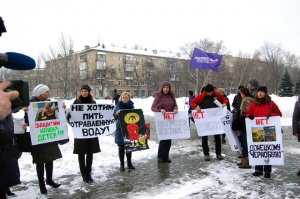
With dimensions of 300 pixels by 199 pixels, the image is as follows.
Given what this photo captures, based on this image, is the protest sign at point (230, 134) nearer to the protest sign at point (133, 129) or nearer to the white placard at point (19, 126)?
the protest sign at point (133, 129)

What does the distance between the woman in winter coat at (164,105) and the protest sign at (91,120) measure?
151cm

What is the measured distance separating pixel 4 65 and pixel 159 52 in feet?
331

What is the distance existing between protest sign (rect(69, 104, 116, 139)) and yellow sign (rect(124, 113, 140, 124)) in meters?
0.33

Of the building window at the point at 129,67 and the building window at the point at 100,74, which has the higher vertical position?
the building window at the point at 129,67

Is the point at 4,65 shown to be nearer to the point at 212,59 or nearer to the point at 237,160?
the point at 237,160

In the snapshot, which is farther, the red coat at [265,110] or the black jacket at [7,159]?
the red coat at [265,110]

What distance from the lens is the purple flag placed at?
15.5m

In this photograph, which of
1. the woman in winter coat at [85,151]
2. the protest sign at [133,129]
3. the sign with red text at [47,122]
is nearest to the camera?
the sign with red text at [47,122]

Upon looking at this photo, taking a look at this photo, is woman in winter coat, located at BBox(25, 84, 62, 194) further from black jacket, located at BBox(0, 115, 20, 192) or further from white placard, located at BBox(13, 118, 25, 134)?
black jacket, located at BBox(0, 115, 20, 192)

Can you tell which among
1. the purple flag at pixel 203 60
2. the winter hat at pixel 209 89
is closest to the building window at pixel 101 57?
the purple flag at pixel 203 60

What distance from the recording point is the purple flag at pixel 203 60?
15523 millimetres

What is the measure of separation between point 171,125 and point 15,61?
749 cm

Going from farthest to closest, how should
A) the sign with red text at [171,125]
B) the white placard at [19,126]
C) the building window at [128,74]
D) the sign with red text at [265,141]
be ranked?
the building window at [128,74], the sign with red text at [171,125], the sign with red text at [265,141], the white placard at [19,126]

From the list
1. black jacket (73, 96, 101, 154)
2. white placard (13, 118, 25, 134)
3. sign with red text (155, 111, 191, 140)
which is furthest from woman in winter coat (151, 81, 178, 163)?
white placard (13, 118, 25, 134)
